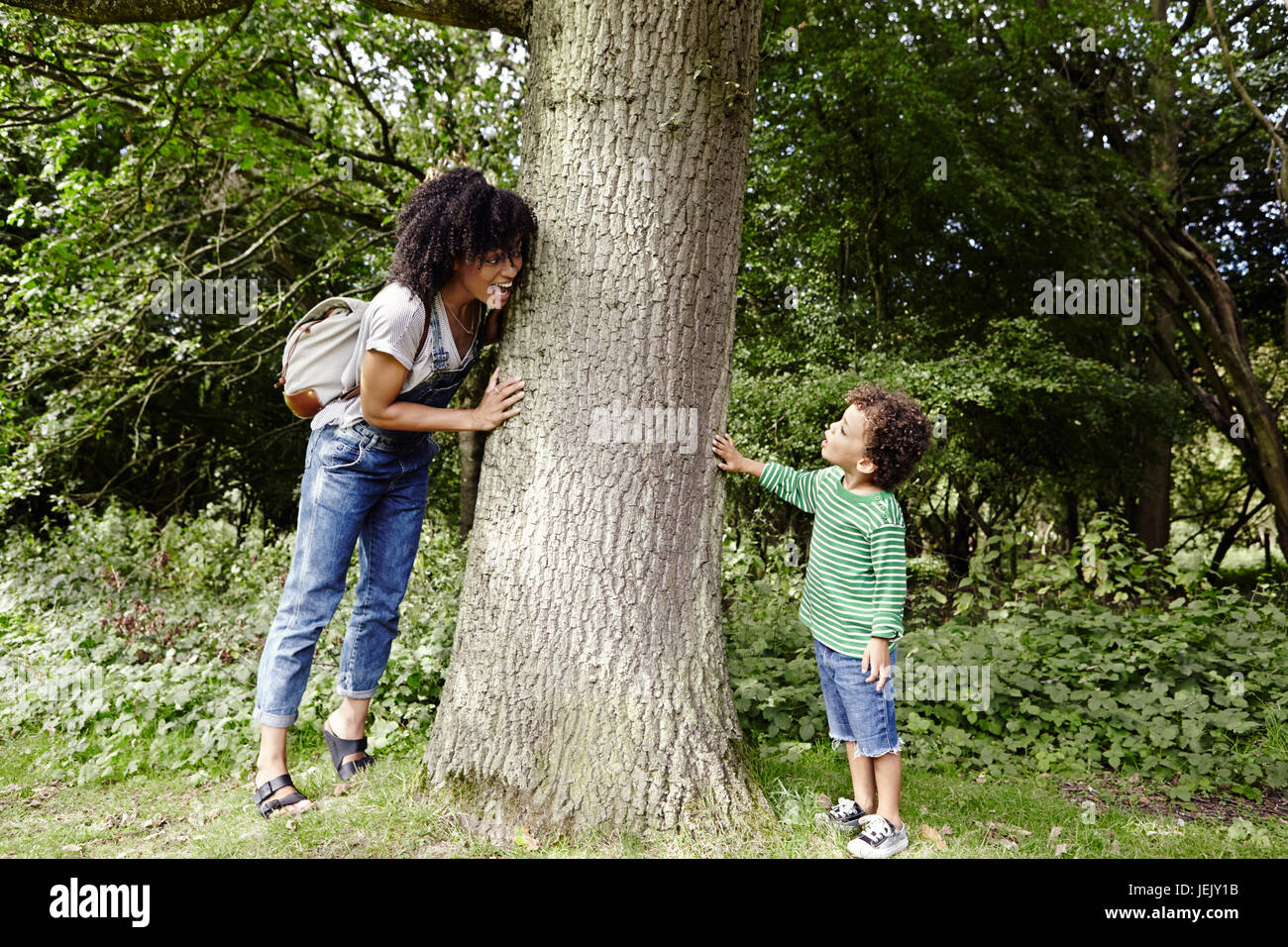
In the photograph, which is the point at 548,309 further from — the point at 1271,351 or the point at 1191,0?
the point at 1271,351

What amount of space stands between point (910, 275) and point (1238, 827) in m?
7.94

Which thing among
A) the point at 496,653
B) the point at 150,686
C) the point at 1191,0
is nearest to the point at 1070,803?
the point at 496,653

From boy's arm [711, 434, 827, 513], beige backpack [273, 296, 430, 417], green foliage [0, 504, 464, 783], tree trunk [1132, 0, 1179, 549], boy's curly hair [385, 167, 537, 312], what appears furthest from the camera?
tree trunk [1132, 0, 1179, 549]

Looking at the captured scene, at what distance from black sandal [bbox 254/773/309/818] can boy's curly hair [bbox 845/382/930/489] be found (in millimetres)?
2368

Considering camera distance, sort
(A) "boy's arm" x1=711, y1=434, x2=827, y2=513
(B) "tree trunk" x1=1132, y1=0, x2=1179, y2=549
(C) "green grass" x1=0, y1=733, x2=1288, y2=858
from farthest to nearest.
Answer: (B) "tree trunk" x1=1132, y1=0, x2=1179, y2=549 → (A) "boy's arm" x1=711, y1=434, x2=827, y2=513 → (C) "green grass" x1=0, y1=733, x2=1288, y2=858

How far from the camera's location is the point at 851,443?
296 centimetres

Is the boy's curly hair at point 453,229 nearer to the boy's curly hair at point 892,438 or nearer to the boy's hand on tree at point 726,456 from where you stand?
the boy's hand on tree at point 726,456

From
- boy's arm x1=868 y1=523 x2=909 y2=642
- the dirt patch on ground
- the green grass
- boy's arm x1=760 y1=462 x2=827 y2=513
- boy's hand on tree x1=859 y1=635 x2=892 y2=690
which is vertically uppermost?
boy's arm x1=760 y1=462 x2=827 y2=513

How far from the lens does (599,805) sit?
265 centimetres

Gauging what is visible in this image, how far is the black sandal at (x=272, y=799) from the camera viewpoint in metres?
2.87

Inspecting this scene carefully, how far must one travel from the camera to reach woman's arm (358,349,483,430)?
269 cm

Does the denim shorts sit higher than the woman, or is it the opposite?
the woman

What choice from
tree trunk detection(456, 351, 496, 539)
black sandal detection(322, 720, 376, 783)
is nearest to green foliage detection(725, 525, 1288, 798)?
black sandal detection(322, 720, 376, 783)

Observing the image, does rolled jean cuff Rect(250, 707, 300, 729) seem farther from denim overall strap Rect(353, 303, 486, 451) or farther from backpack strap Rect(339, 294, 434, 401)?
backpack strap Rect(339, 294, 434, 401)
